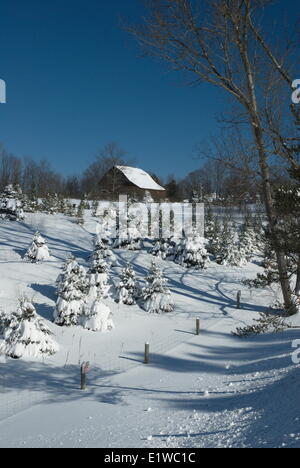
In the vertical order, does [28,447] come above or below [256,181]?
below

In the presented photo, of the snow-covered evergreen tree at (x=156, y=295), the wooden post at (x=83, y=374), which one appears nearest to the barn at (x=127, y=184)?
the snow-covered evergreen tree at (x=156, y=295)

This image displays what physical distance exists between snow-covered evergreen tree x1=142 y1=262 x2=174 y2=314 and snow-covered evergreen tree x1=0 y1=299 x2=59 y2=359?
6.18m

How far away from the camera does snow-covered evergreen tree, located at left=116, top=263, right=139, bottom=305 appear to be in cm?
1664

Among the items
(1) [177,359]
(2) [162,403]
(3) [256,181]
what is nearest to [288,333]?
(1) [177,359]

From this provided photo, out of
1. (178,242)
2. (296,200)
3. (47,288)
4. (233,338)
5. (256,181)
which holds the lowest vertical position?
(233,338)

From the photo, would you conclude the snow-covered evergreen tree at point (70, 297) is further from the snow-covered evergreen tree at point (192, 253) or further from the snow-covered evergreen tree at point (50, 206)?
the snow-covered evergreen tree at point (50, 206)

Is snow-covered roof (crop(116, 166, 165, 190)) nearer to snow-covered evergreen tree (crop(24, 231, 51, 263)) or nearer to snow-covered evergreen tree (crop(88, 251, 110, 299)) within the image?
snow-covered evergreen tree (crop(24, 231, 51, 263))

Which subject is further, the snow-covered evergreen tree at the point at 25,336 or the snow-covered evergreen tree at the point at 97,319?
the snow-covered evergreen tree at the point at 97,319

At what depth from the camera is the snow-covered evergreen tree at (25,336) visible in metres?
10.5

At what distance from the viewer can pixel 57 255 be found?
21.5 m

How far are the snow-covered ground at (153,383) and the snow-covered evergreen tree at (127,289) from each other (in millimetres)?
498

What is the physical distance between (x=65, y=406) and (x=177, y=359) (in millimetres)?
4215

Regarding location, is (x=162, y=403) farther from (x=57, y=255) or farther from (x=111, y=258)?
(x=57, y=255)

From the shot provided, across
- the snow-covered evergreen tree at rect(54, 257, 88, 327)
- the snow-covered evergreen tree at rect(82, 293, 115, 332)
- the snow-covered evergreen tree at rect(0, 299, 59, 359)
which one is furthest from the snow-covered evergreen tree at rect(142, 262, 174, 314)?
the snow-covered evergreen tree at rect(0, 299, 59, 359)
